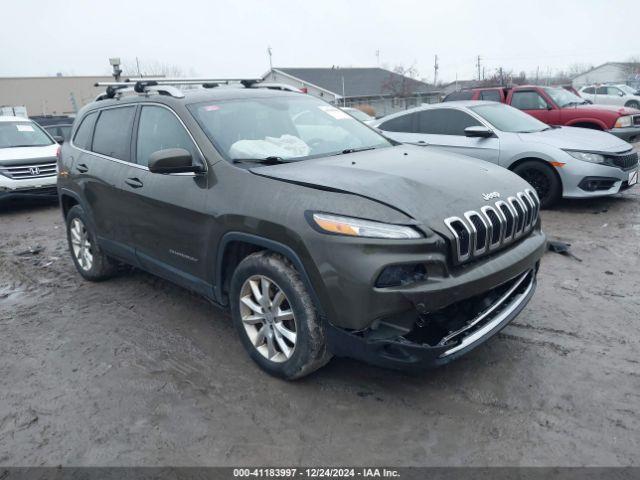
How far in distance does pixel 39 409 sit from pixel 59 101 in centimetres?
5336

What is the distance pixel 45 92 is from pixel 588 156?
52784 mm

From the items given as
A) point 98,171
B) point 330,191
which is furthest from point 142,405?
point 98,171

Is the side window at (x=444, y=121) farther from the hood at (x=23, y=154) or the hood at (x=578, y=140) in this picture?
the hood at (x=23, y=154)

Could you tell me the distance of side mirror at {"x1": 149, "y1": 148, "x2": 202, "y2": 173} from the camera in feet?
10.9

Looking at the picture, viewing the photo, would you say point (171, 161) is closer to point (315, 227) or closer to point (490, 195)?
point (315, 227)

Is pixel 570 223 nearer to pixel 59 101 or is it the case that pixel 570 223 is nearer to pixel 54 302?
pixel 54 302

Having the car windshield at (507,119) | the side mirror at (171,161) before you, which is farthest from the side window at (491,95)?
the side mirror at (171,161)

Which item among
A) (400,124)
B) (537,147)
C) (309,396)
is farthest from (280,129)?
(400,124)

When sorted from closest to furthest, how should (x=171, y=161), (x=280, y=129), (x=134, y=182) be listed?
1. (x=171, y=161)
2. (x=280, y=129)
3. (x=134, y=182)

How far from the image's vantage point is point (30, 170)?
9375mm

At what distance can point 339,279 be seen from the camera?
8.76 feet

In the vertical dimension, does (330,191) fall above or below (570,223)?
above

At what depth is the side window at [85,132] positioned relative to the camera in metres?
5.00

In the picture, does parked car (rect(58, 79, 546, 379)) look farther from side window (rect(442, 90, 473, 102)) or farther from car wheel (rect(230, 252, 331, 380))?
side window (rect(442, 90, 473, 102))
